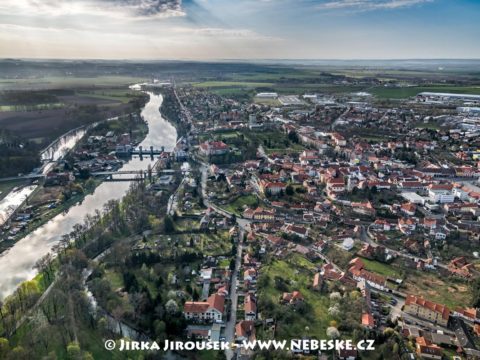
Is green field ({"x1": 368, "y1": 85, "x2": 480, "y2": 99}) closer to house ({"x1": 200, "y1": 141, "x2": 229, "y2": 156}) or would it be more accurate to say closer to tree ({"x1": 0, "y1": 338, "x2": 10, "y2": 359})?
house ({"x1": 200, "y1": 141, "x2": 229, "y2": 156})

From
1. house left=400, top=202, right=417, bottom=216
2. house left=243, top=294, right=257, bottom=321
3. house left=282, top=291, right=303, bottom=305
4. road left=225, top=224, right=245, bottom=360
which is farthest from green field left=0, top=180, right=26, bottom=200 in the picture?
house left=400, top=202, right=417, bottom=216

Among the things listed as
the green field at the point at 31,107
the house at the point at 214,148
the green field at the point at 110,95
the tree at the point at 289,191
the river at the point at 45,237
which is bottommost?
the river at the point at 45,237

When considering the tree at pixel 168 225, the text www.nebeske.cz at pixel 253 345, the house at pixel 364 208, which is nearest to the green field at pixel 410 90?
the house at pixel 364 208

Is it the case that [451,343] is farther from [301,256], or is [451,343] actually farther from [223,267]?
[223,267]

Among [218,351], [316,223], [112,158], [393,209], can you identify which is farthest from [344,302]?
[112,158]

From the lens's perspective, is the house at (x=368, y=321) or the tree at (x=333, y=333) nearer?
the tree at (x=333, y=333)

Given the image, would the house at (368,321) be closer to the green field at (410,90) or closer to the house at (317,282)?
A: the house at (317,282)

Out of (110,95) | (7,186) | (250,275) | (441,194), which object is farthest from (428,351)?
(110,95)

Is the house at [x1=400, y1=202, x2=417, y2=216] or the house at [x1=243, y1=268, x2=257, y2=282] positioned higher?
the house at [x1=400, y1=202, x2=417, y2=216]
